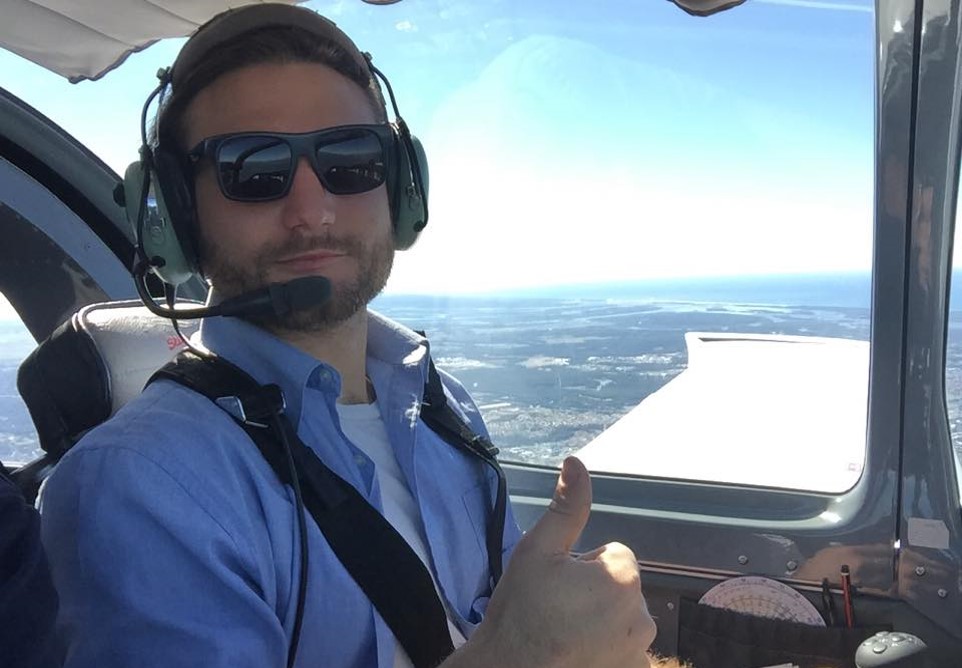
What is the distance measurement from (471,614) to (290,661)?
376 millimetres

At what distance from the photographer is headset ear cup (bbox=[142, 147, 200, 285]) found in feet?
4.42

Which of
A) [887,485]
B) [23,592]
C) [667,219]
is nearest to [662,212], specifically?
[667,219]

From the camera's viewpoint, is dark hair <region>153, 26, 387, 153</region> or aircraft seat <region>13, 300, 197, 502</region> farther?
aircraft seat <region>13, 300, 197, 502</region>

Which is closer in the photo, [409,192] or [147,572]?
[147,572]

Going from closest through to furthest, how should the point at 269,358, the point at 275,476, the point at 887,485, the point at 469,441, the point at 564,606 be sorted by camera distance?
the point at 564,606 → the point at 275,476 → the point at 269,358 → the point at 469,441 → the point at 887,485

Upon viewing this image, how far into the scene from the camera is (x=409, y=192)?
5.07 ft

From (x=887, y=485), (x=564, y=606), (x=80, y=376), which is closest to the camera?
(x=564, y=606)

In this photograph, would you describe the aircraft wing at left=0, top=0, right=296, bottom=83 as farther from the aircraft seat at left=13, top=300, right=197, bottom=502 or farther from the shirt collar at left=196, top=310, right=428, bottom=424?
the shirt collar at left=196, top=310, right=428, bottom=424

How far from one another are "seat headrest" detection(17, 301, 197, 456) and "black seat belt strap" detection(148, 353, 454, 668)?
537mm

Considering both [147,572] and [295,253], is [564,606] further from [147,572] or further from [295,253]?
[295,253]

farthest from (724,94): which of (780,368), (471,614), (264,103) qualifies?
(471,614)

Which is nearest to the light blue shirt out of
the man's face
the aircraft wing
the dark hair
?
the man's face

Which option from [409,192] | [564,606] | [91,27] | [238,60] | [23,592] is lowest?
[564,606]

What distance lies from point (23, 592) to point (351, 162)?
0.90 m
